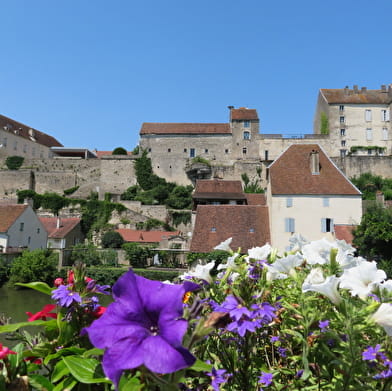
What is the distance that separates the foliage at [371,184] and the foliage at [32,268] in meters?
38.7

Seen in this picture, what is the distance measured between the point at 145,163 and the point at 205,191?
77.0 ft

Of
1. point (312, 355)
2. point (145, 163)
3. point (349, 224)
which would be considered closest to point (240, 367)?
point (312, 355)

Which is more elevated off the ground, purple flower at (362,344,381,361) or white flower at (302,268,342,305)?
white flower at (302,268,342,305)

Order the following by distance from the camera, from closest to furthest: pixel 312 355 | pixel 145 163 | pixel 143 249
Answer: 1. pixel 312 355
2. pixel 143 249
3. pixel 145 163

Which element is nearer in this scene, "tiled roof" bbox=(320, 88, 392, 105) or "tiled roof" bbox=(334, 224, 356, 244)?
"tiled roof" bbox=(334, 224, 356, 244)

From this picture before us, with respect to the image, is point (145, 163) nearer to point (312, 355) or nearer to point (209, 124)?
point (209, 124)

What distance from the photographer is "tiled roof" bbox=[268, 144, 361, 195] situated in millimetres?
23719

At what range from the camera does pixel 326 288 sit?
5.00ft

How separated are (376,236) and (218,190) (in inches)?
721

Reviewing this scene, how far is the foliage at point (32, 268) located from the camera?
26.3 m

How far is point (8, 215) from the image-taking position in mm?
31484

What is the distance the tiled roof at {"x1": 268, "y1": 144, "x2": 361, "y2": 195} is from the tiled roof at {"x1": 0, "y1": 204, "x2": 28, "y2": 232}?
24.0 meters

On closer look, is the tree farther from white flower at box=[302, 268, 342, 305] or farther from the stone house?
white flower at box=[302, 268, 342, 305]

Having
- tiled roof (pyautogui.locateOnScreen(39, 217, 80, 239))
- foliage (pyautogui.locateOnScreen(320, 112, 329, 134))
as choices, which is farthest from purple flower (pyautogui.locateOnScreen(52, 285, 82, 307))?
foliage (pyautogui.locateOnScreen(320, 112, 329, 134))
